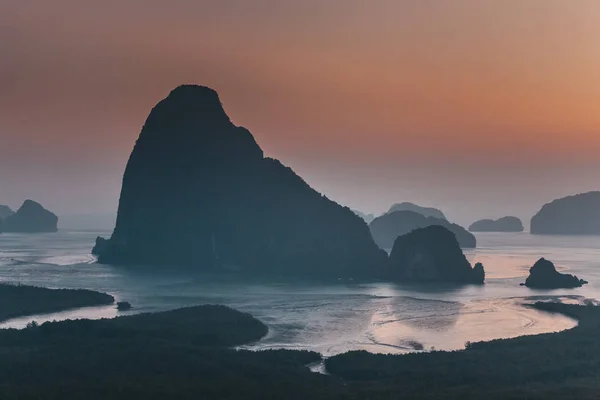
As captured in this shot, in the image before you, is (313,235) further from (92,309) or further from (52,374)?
(52,374)

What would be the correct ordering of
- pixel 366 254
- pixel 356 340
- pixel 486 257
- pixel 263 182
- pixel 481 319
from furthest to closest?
1. pixel 486 257
2. pixel 263 182
3. pixel 366 254
4. pixel 481 319
5. pixel 356 340

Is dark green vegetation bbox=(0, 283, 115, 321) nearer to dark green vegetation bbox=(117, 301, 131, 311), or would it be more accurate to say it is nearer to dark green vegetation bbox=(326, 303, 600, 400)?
dark green vegetation bbox=(117, 301, 131, 311)

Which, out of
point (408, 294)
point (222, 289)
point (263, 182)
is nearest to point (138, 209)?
point (263, 182)

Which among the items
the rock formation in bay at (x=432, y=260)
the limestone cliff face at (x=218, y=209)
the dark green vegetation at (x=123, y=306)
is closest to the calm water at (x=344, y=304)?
the dark green vegetation at (x=123, y=306)

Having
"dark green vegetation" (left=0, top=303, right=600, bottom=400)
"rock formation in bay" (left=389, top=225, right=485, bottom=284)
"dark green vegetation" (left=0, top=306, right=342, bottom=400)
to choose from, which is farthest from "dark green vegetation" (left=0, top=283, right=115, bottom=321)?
"rock formation in bay" (left=389, top=225, right=485, bottom=284)

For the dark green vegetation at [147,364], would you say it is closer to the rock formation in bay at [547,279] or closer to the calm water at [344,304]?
the calm water at [344,304]

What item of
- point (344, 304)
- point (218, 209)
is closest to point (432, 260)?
point (344, 304)
